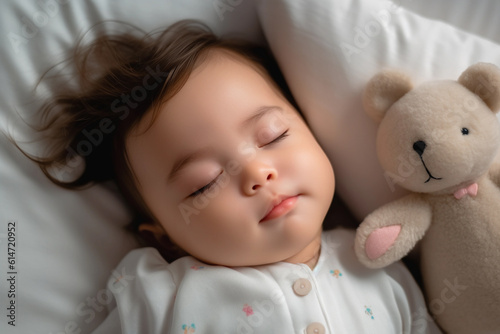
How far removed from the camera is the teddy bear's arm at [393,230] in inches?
36.9

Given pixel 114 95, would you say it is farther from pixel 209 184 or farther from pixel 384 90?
pixel 384 90

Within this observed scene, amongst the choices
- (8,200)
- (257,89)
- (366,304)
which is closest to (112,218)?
(8,200)

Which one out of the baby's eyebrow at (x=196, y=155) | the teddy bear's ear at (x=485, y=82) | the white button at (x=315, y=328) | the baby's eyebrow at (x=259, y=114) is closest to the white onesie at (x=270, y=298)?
the white button at (x=315, y=328)

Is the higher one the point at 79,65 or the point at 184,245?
the point at 79,65

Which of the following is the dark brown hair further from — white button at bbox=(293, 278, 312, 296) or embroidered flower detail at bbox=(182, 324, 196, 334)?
white button at bbox=(293, 278, 312, 296)

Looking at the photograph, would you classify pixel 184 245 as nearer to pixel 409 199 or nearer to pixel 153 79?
pixel 153 79

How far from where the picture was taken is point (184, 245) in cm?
104

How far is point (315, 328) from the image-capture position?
0.93m

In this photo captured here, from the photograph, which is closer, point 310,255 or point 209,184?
point 209,184

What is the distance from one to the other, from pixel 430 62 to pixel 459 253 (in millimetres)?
449

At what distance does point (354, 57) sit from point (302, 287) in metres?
0.56

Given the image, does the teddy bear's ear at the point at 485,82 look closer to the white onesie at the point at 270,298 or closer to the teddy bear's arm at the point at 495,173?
the teddy bear's arm at the point at 495,173

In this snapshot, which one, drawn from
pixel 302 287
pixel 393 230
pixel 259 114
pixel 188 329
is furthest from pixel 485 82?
pixel 188 329

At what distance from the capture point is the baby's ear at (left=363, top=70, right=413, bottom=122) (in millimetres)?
935
